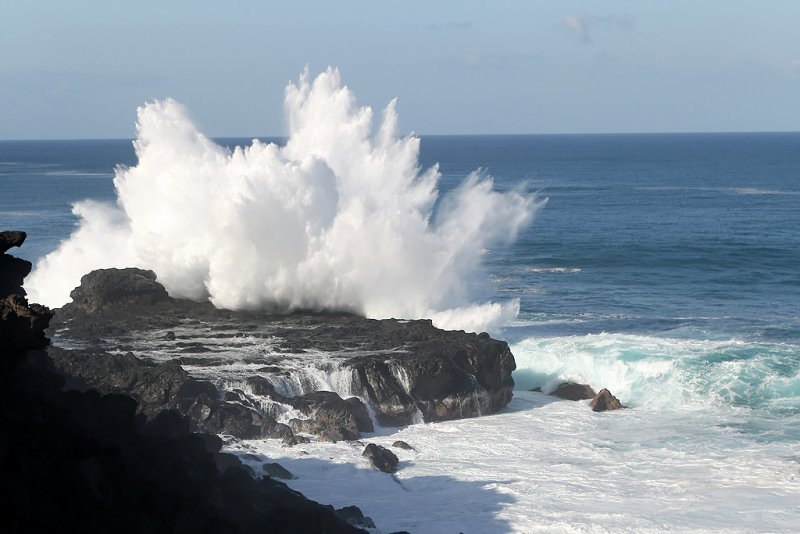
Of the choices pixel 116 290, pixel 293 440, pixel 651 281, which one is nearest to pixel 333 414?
pixel 293 440

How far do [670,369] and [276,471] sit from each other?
13632mm

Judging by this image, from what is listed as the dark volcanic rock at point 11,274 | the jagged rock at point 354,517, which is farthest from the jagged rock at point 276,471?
the dark volcanic rock at point 11,274

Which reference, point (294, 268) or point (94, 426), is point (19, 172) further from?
point (94, 426)

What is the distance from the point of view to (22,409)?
17.3m

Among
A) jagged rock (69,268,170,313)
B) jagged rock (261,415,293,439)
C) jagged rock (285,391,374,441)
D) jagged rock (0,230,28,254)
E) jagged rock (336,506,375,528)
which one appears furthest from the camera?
jagged rock (69,268,170,313)

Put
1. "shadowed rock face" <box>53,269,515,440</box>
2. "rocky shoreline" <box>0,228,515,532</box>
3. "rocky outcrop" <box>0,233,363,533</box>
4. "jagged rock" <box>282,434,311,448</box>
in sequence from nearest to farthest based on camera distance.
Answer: "rocky outcrop" <box>0,233,363,533</box> → "rocky shoreline" <box>0,228,515,532</box> → "jagged rock" <box>282,434,311,448</box> → "shadowed rock face" <box>53,269,515,440</box>

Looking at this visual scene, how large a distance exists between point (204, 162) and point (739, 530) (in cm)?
2511

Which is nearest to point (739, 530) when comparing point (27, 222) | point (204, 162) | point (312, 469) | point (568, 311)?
point (312, 469)

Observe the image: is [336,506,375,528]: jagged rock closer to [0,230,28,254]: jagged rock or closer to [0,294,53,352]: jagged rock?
[0,294,53,352]: jagged rock

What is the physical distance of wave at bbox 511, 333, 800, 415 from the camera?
32375 mm

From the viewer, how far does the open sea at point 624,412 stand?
2392 centimetres

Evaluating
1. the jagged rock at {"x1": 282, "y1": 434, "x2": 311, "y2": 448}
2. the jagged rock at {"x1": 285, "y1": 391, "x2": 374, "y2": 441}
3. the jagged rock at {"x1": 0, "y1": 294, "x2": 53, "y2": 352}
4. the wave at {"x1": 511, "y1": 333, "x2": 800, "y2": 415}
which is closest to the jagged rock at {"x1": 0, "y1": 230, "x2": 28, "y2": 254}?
the jagged rock at {"x1": 0, "y1": 294, "x2": 53, "y2": 352}

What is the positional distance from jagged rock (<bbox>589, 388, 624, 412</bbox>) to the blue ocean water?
148cm

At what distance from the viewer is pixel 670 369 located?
34.2 m
